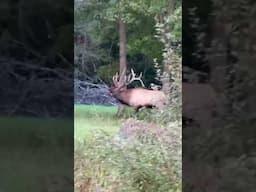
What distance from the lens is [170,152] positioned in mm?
2533

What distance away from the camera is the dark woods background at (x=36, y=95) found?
2521mm

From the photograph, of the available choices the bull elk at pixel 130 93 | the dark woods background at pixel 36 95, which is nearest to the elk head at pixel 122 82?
the bull elk at pixel 130 93

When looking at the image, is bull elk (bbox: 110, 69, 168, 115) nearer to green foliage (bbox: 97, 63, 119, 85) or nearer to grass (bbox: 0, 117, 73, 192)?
green foliage (bbox: 97, 63, 119, 85)

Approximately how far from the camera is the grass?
2.54 m

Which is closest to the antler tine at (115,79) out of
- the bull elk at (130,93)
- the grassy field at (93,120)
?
the bull elk at (130,93)

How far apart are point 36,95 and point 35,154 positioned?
0.25 m

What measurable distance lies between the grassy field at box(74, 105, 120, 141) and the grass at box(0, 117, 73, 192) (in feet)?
0.13

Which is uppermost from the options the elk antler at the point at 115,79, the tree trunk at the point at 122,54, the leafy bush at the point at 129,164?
the tree trunk at the point at 122,54

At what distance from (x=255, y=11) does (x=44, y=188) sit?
1139 mm

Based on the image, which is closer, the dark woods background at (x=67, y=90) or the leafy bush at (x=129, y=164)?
the dark woods background at (x=67, y=90)

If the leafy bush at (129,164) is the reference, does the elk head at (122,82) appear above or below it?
above

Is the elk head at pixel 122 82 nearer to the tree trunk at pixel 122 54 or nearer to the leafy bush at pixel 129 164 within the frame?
the tree trunk at pixel 122 54

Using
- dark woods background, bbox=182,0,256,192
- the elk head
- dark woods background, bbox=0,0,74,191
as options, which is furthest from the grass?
dark woods background, bbox=182,0,256,192

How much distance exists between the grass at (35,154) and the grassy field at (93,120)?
39 mm
